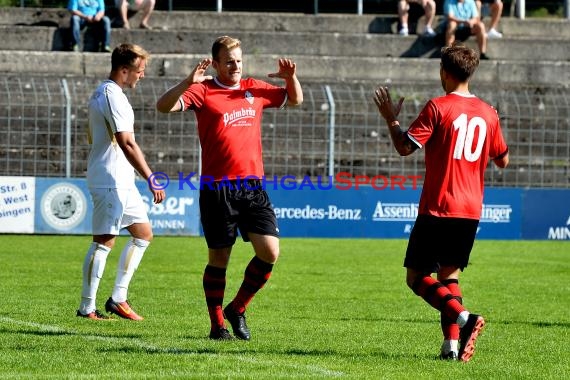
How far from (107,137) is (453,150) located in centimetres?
315

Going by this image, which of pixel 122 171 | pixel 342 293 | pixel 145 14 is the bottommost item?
pixel 342 293

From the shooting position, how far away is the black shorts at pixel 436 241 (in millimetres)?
7340

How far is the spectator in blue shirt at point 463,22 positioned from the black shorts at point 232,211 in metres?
17.8

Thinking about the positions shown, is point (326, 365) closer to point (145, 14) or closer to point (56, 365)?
point (56, 365)

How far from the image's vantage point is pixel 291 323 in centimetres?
945

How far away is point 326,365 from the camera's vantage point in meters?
6.95

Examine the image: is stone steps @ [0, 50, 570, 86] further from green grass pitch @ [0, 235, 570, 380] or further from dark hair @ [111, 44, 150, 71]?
dark hair @ [111, 44, 150, 71]

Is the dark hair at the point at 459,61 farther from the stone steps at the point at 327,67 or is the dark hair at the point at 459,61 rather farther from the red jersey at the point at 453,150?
the stone steps at the point at 327,67

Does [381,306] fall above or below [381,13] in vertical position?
below

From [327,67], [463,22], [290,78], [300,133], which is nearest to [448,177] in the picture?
[290,78]

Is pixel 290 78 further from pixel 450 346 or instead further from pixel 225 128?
pixel 450 346

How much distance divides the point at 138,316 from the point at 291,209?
11.7m

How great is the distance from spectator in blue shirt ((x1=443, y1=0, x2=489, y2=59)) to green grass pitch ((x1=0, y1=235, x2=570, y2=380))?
8.94 meters

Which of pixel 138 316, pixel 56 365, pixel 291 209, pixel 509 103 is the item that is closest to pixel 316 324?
pixel 138 316
